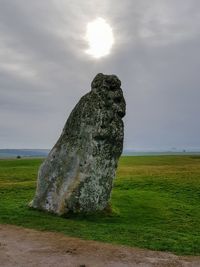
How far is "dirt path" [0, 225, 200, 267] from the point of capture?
13.9 meters

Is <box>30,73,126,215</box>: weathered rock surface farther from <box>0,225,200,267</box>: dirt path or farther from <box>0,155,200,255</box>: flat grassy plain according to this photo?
<box>0,225,200,267</box>: dirt path

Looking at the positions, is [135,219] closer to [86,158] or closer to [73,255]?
[86,158]

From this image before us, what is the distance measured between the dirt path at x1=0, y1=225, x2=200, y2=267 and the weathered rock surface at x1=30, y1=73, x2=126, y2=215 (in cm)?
611

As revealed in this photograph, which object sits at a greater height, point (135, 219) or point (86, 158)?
point (86, 158)

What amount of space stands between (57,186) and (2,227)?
4.67m

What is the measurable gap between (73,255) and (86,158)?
31.6ft

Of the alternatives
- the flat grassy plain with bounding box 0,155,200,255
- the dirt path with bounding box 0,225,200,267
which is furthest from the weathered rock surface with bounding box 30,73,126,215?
the dirt path with bounding box 0,225,200,267

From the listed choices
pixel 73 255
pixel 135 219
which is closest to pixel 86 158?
pixel 135 219

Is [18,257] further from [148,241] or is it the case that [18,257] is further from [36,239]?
[148,241]

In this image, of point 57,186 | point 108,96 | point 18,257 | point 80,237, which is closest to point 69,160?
point 57,186

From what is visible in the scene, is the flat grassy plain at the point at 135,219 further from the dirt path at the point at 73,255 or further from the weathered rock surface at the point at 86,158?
the dirt path at the point at 73,255

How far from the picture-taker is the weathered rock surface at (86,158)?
23828mm

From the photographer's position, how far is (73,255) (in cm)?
1480

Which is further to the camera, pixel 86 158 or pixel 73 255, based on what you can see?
pixel 86 158
